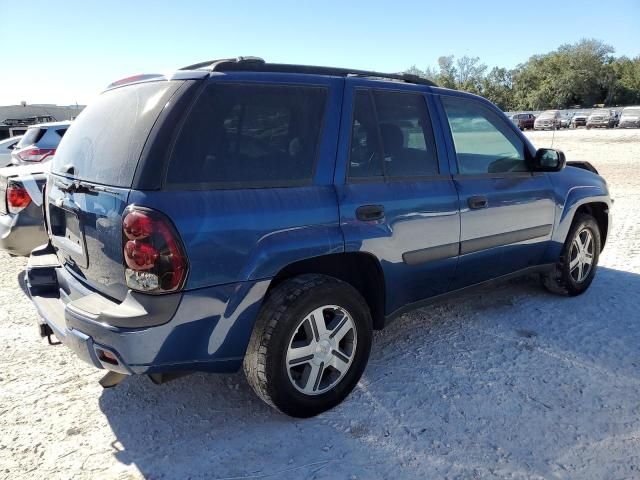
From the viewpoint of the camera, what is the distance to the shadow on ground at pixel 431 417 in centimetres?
247

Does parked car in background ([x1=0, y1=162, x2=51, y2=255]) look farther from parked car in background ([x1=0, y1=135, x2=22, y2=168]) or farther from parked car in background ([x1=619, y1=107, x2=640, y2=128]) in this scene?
parked car in background ([x1=619, y1=107, x2=640, y2=128])

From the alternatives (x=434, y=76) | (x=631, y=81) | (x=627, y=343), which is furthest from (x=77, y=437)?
(x=434, y=76)

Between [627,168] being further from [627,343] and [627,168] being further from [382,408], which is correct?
[382,408]

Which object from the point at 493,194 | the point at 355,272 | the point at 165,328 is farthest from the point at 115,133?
the point at 493,194

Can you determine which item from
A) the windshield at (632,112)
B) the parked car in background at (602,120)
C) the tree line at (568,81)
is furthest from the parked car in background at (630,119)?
the tree line at (568,81)

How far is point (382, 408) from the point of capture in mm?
2936

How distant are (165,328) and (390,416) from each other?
1.36m

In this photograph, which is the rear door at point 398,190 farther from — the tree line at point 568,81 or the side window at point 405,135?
the tree line at point 568,81

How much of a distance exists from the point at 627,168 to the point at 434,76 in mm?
92417

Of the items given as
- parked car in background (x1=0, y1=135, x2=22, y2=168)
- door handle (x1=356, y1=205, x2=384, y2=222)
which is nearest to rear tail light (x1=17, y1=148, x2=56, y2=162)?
parked car in background (x1=0, y1=135, x2=22, y2=168)

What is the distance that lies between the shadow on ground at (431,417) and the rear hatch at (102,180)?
2.83ft

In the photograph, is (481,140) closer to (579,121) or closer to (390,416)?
(390,416)

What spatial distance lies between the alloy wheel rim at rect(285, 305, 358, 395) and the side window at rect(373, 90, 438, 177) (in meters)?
0.95

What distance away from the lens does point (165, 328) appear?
231 cm
